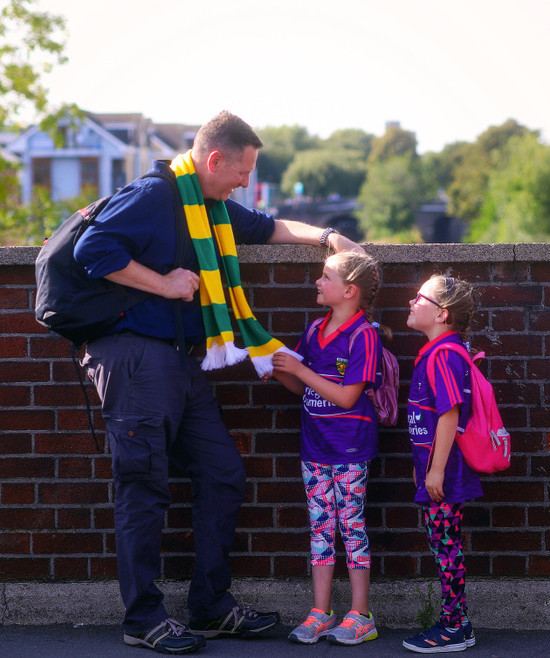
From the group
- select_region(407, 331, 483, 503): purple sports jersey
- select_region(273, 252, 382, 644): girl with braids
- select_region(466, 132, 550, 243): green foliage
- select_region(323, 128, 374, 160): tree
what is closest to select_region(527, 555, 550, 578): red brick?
select_region(407, 331, 483, 503): purple sports jersey

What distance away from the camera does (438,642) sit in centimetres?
370

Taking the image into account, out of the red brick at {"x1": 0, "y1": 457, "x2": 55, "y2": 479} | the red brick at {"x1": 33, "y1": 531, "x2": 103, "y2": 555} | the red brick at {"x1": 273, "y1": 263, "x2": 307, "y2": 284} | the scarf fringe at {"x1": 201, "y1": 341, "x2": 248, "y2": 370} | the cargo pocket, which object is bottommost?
the red brick at {"x1": 33, "y1": 531, "x2": 103, "y2": 555}

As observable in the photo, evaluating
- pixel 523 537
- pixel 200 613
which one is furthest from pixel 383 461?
pixel 200 613

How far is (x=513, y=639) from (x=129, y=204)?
245 centimetres

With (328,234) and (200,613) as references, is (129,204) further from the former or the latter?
(200,613)

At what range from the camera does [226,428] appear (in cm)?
405

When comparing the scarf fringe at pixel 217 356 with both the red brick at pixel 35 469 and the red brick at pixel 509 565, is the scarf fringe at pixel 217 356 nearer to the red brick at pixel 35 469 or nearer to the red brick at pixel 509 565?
the red brick at pixel 35 469

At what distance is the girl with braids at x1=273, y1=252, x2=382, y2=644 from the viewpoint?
3756 millimetres

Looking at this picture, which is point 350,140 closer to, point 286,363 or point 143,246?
point 286,363

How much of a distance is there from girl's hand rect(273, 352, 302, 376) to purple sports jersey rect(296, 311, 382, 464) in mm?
101

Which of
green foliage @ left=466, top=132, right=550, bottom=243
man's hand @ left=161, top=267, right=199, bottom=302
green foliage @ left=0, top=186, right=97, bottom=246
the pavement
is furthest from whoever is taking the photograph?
green foliage @ left=466, top=132, right=550, bottom=243

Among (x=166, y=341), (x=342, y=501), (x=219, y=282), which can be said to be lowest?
(x=342, y=501)

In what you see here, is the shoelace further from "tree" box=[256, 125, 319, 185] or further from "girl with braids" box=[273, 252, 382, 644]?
"tree" box=[256, 125, 319, 185]

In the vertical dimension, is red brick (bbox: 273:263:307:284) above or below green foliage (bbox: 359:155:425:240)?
below
